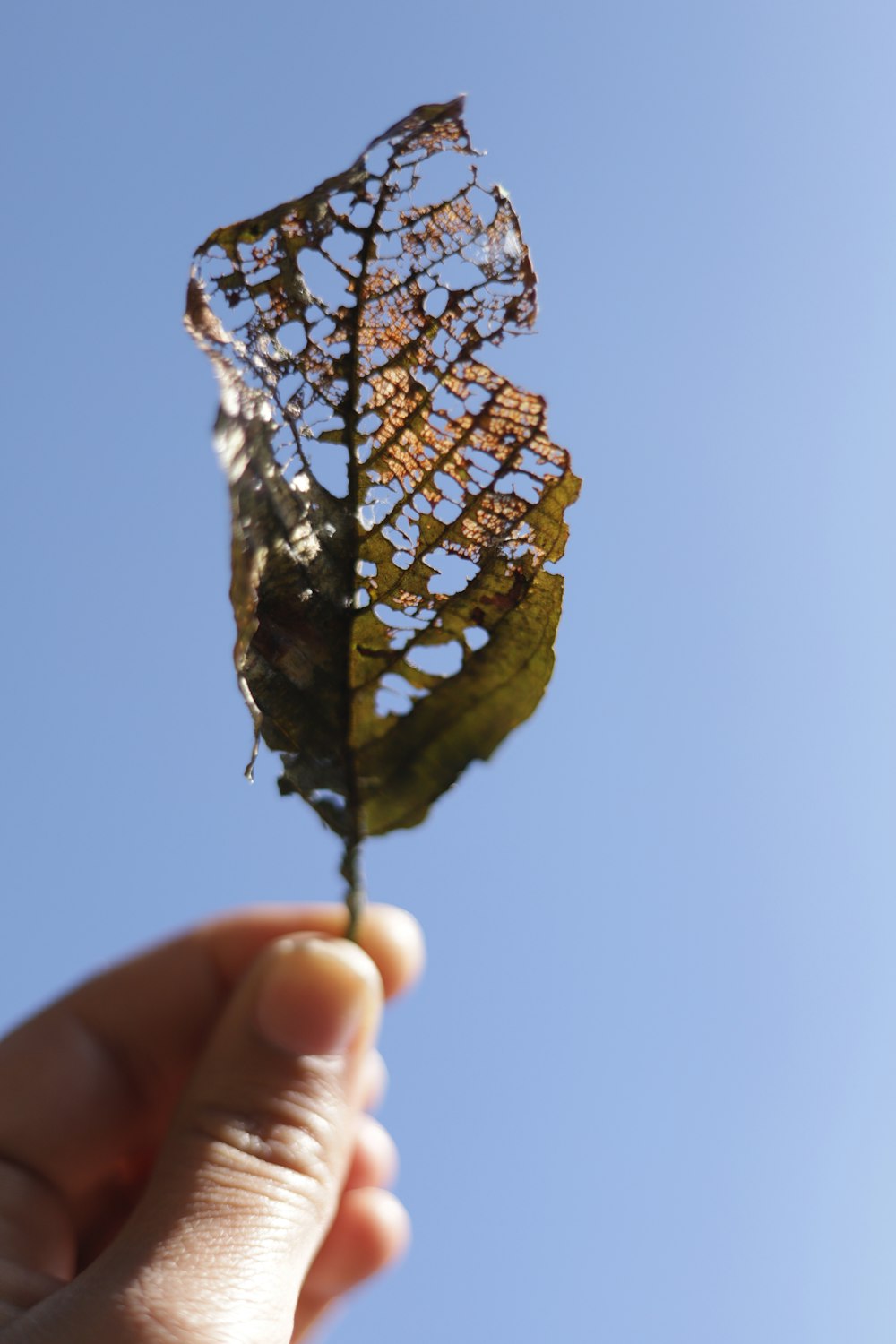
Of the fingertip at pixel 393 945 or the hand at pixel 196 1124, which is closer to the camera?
the hand at pixel 196 1124

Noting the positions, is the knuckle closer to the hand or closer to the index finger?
the hand

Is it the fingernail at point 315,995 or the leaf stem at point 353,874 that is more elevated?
the leaf stem at point 353,874

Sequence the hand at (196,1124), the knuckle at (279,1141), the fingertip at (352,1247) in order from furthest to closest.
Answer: the fingertip at (352,1247) < the knuckle at (279,1141) < the hand at (196,1124)

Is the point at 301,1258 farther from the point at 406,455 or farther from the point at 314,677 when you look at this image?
the point at 406,455

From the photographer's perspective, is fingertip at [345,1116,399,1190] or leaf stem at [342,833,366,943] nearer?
leaf stem at [342,833,366,943]

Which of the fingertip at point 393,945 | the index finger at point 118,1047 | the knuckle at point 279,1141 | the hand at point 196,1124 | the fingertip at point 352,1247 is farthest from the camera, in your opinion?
the fingertip at point 352,1247

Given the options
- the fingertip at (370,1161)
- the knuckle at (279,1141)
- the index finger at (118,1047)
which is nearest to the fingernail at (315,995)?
the knuckle at (279,1141)

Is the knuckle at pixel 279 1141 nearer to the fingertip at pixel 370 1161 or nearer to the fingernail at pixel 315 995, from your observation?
the fingernail at pixel 315 995

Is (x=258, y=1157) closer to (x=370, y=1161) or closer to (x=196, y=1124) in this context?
(x=196, y=1124)

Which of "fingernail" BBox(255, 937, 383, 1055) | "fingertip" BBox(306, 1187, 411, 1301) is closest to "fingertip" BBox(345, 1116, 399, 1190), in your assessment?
"fingertip" BBox(306, 1187, 411, 1301)
